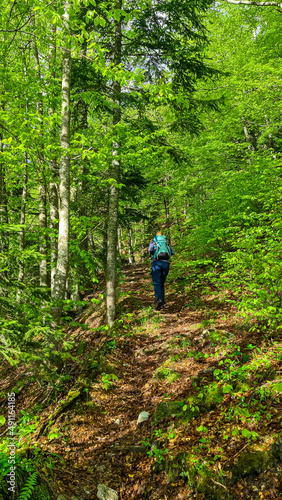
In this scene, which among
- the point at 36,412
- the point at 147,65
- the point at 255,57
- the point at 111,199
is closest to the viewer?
the point at 36,412

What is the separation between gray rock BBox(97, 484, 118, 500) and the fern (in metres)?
1.02

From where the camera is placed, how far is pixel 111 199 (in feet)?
23.6

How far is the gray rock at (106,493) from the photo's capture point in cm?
292

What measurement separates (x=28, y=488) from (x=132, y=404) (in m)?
2.57

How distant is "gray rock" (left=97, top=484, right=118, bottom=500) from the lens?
2.92 meters

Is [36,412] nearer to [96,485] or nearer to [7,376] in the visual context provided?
[96,485]

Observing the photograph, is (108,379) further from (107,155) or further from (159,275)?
(107,155)

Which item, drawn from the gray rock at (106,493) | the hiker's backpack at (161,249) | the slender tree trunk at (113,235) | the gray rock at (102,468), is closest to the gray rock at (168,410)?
the gray rock at (102,468)

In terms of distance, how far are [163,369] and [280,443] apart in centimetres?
260

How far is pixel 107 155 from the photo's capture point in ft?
17.7

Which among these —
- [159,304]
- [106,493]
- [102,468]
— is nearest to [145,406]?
[102,468]

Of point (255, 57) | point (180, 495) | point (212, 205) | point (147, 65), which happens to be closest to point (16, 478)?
point (180, 495)

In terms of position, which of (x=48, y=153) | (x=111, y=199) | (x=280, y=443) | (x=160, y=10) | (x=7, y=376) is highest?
(x=160, y=10)

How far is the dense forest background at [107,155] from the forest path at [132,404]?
106 centimetres
